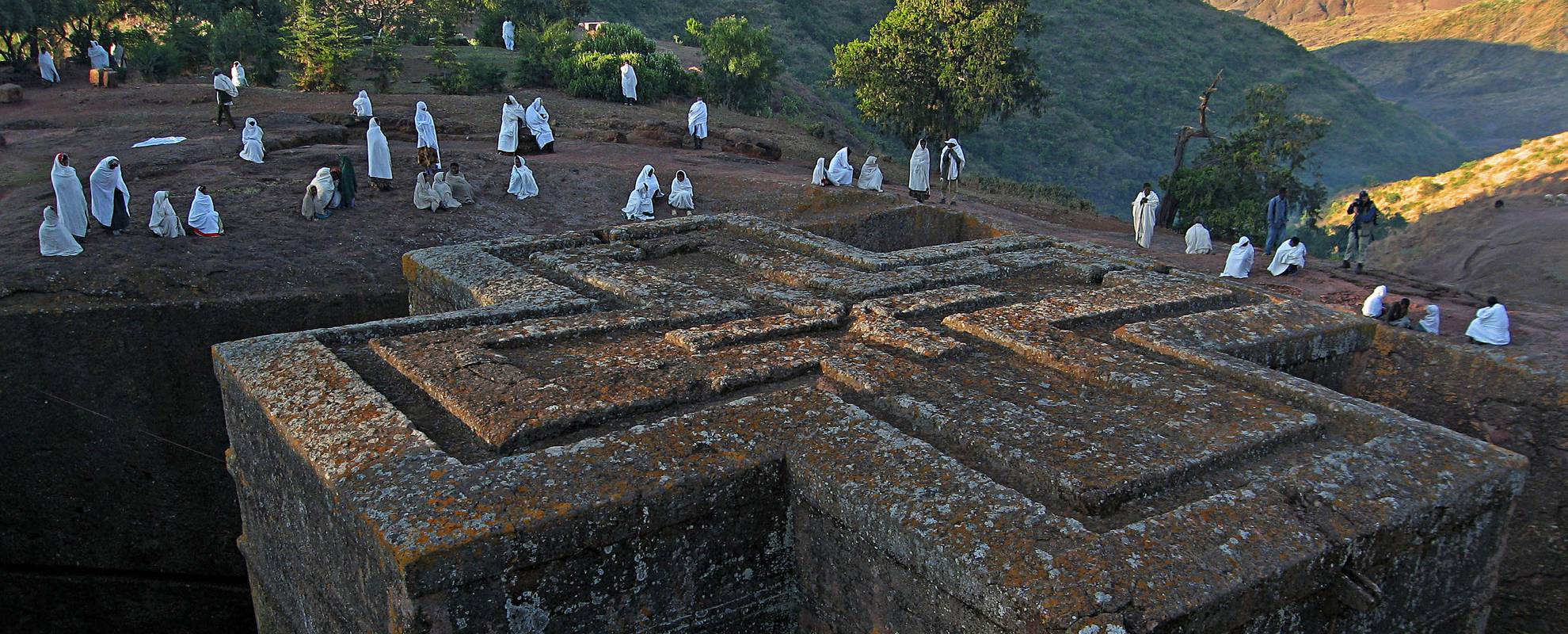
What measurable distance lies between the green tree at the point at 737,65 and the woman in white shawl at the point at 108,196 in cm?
1674

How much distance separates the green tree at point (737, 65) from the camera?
1045 inches

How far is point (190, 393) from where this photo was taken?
8.92 metres

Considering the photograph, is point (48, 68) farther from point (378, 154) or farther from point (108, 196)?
point (108, 196)

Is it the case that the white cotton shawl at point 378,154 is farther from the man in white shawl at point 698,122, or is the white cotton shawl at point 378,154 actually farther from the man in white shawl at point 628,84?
the man in white shawl at point 628,84

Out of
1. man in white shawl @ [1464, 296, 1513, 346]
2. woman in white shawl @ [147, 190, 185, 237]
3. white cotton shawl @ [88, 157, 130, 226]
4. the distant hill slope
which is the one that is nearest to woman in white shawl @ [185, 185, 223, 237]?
woman in white shawl @ [147, 190, 185, 237]

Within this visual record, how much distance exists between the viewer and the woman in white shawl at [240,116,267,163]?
1396 centimetres

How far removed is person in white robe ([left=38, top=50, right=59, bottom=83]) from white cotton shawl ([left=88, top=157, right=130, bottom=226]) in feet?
42.0

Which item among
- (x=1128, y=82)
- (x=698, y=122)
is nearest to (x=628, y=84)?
(x=698, y=122)

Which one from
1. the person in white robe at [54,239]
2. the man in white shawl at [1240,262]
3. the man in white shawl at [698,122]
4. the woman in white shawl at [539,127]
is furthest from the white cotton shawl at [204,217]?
the man in white shawl at [1240,262]

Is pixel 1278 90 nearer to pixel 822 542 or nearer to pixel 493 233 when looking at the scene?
pixel 493 233

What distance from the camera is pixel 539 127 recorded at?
17.0m

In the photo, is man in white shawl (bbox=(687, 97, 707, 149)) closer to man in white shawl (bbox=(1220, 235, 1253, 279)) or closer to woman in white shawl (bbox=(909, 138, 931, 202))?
woman in white shawl (bbox=(909, 138, 931, 202))

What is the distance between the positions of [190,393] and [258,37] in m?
Result: 17.5

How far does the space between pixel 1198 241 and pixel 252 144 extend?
14588 mm
